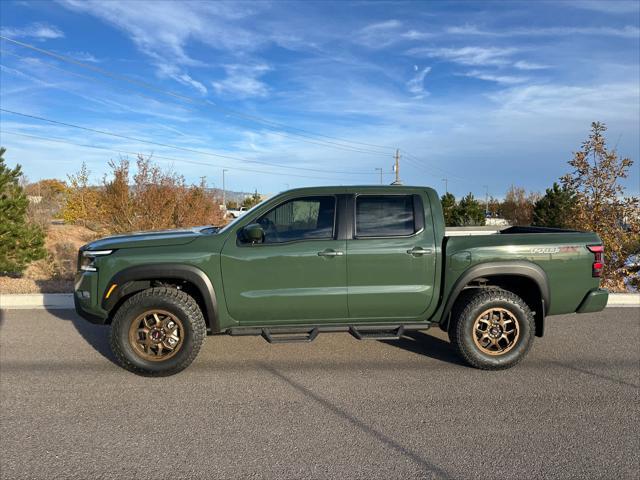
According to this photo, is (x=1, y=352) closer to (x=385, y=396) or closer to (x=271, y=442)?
(x=271, y=442)

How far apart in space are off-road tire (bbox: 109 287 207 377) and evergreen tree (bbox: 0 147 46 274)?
7719 millimetres

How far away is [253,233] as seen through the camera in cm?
448

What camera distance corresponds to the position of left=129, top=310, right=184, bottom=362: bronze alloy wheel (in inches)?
175

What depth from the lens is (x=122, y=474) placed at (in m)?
2.84

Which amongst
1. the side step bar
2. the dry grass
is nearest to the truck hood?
the side step bar

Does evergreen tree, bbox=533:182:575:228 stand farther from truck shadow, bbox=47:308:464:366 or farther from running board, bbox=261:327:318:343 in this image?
running board, bbox=261:327:318:343

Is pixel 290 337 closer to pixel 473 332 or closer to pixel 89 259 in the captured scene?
pixel 473 332

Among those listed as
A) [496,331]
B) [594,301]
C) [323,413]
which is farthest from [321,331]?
[594,301]

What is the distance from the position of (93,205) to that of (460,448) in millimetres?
14799

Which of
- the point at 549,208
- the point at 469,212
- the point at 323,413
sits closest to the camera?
the point at 323,413

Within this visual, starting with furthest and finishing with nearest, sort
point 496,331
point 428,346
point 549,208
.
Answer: point 549,208 < point 428,346 < point 496,331

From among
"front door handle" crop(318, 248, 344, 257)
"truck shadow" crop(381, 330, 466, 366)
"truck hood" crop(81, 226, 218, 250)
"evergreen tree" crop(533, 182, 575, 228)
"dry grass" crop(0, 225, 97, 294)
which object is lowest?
"truck shadow" crop(381, 330, 466, 366)

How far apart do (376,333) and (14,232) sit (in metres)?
9.81

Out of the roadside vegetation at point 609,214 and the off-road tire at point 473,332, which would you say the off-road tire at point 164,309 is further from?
the roadside vegetation at point 609,214
